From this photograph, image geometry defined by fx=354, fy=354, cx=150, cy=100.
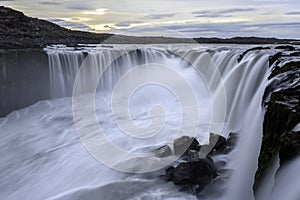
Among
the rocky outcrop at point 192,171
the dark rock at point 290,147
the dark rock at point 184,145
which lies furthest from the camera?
the dark rock at point 184,145

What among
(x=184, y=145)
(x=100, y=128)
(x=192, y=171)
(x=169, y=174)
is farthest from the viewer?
(x=100, y=128)

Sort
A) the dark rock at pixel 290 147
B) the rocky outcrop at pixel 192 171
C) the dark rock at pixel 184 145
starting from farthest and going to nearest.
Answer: the dark rock at pixel 184 145, the rocky outcrop at pixel 192 171, the dark rock at pixel 290 147

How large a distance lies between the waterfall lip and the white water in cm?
10

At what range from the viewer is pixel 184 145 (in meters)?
6.95

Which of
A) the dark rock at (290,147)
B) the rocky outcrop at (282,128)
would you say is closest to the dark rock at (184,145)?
the rocky outcrop at (282,128)

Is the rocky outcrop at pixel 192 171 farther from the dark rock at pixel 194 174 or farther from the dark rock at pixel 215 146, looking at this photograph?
the dark rock at pixel 215 146

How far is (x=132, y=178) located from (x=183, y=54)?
1298 cm

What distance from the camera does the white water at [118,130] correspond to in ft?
19.4

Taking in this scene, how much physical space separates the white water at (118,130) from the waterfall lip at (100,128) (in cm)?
10

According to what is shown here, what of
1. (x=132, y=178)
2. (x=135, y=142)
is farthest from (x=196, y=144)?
(x=135, y=142)

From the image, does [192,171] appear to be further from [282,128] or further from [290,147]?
[290,147]

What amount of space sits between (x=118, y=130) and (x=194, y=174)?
4.71 metres

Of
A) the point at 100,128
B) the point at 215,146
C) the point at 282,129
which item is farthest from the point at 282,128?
the point at 100,128

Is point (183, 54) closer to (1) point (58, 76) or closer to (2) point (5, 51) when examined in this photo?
(1) point (58, 76)
